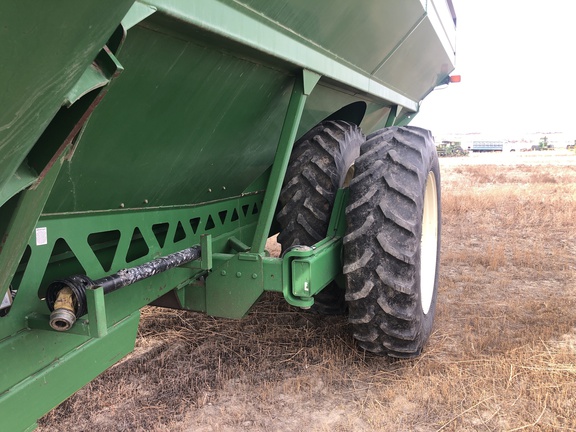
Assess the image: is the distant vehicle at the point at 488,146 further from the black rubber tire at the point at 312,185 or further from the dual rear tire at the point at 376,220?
the dual rear tire at the point at 376,220

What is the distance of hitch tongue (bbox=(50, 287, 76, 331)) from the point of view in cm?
162

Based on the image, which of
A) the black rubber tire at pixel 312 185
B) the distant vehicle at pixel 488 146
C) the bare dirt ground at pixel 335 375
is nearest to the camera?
the bare dirt ground at pixel 335 375

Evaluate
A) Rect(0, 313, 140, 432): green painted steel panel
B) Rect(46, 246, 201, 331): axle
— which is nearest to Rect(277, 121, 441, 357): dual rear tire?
Rect(46, 246, 201, 331): axle

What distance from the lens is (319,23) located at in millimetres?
2475

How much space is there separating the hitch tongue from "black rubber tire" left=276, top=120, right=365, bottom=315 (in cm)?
163

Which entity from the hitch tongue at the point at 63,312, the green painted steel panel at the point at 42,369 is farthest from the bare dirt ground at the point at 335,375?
the hitch tongue at the point at 63,312

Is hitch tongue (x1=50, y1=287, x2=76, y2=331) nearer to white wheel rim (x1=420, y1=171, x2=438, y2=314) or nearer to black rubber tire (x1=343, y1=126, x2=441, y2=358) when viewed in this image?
black rubber tire (x1=343, y1=126, x2=441, y2=358)

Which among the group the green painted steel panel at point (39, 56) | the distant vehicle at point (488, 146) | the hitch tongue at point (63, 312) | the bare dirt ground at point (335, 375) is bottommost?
the bare dirt ground at point (335, 375)

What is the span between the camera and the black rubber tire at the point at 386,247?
2746 millimetres

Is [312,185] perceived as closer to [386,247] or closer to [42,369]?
[386,247]

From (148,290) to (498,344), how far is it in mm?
2405

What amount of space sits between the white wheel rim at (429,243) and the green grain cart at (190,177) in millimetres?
15

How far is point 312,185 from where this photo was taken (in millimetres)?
3223

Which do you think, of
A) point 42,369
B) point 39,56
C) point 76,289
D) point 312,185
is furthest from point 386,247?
point 39,56
